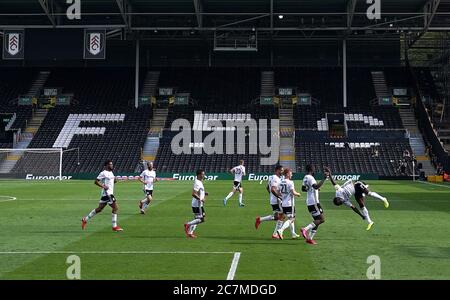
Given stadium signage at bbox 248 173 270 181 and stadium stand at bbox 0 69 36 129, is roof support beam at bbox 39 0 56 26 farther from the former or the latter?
stadium signage at bbox 248 173 270 181

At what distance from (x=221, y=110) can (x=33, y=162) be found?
2148 cm

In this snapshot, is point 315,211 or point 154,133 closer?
point 315,211

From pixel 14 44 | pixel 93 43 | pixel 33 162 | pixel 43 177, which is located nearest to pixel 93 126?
pixel 33 162

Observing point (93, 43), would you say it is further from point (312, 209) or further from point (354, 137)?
point (312, 209)

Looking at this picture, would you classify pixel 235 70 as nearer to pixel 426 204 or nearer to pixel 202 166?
pixel 202 166

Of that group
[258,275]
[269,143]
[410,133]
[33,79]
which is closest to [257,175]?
[269,143]

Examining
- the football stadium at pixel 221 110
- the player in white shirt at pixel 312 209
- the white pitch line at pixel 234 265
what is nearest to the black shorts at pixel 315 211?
the player in white shirt at pixel 312 209

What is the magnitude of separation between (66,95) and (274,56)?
2649cm

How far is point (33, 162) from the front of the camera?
5825cm

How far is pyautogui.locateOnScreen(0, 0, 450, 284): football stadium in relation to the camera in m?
28.1

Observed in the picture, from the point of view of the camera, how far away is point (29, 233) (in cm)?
1759

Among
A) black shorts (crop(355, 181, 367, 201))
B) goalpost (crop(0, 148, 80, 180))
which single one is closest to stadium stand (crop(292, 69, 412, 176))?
goalpost (crop(0, 148, 80, 180))

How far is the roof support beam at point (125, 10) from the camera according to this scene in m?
52.1
